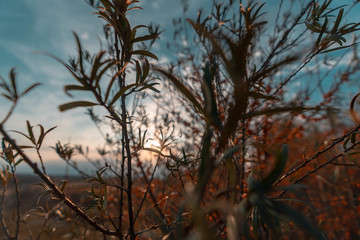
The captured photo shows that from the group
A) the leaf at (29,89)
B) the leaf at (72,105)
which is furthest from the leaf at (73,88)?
the leaf at (29,89)

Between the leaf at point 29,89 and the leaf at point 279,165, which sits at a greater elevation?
the leaf at point 29,89

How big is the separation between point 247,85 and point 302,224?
0.70 feet

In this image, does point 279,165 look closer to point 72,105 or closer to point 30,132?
point 72,105

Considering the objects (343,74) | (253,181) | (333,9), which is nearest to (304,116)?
(343,74)

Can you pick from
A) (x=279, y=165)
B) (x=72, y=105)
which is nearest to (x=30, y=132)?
(x=72, y=105)

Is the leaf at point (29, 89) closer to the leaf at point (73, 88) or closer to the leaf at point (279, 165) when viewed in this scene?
the leaf at point (73, 88)

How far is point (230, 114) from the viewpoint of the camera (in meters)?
0.34

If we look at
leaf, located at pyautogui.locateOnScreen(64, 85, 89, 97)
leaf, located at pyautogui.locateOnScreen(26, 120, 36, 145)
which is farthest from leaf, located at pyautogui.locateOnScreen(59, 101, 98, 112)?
leaf, located at pyautogui.locateOnScreen(26, 120, 36, 145)

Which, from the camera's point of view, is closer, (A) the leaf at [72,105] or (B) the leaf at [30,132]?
(A) the leaf at [72,105]

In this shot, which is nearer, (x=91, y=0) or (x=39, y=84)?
(x=39, y=84)

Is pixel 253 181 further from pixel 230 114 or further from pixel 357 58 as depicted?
pixel 357 58

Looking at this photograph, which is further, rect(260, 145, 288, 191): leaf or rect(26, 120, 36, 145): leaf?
rect(26, 120, 36, 145): leaf

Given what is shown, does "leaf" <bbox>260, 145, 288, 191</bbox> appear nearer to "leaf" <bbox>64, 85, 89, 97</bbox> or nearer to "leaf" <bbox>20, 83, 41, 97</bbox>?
"leaf" <bbox>64, 85, 89, 97</bbox>

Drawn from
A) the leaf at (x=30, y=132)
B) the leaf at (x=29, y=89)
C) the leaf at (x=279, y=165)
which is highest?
the leaf at (x=29, y=89)
